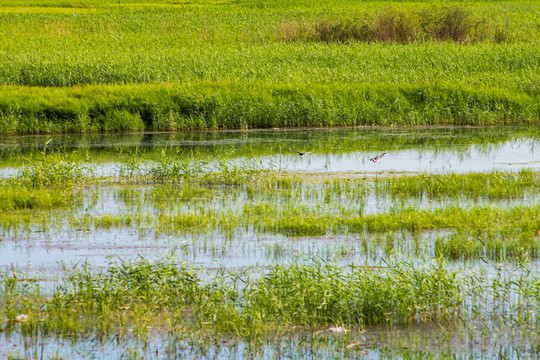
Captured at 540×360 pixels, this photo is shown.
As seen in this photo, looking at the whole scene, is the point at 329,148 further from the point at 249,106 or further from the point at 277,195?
the point at 277,195

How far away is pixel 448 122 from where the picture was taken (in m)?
23.5

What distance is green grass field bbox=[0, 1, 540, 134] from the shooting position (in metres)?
22.5

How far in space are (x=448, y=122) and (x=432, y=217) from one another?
1291 cm

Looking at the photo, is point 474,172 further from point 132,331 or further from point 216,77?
point 216,77

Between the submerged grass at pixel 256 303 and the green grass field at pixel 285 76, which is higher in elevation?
the green grass field at pixel 285 76

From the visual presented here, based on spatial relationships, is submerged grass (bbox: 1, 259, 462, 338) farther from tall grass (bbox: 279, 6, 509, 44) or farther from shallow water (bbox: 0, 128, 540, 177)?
tall grass (bbox: 279, 6, 509, 44)

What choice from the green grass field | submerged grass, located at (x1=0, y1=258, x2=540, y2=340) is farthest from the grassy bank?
submerged grass, located at (x1=0, y1=258, x2=540, y2=340)

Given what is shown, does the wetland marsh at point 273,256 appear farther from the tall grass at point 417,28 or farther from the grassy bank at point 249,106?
the tall grass at point 417,28

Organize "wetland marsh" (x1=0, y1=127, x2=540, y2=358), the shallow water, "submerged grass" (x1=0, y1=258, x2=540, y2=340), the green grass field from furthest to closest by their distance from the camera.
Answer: the green grass field, the shallow water, "submerged grass" (x1=0, y1=258, x2=540, y2=340), "wetland marsh" (x1=0, y1=127, x2=540, y2=358)

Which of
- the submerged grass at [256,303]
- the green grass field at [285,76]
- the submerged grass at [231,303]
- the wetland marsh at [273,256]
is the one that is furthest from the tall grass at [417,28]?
the submerged grass at [231,303]

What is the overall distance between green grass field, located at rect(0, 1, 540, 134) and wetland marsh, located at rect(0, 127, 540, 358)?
4481mm

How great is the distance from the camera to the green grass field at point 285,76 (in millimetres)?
22547

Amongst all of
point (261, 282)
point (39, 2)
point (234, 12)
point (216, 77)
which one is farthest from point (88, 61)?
point (39, 2)

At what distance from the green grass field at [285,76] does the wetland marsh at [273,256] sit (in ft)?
14.7
